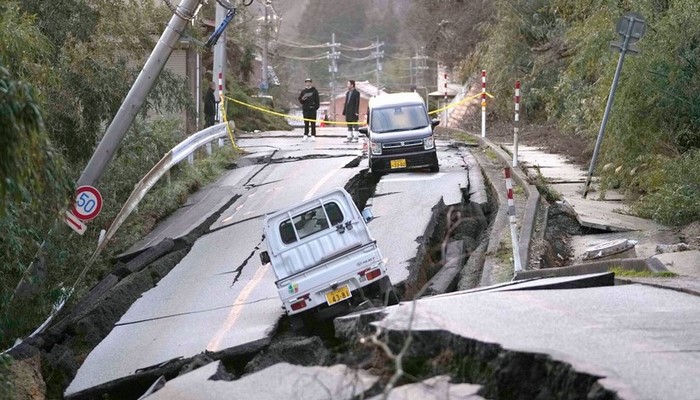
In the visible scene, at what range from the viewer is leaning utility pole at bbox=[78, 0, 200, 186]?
17344 millimetres

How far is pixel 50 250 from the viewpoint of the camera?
1584 cm

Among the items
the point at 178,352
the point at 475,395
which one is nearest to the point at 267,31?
the point at 178,352

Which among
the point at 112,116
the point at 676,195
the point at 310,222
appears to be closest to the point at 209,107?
the point at 112,116

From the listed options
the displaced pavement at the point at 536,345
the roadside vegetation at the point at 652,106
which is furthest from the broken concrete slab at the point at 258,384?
the roadside vegetation at the point at 652,106

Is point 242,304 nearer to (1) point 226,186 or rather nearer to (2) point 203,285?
(2) point 203,285

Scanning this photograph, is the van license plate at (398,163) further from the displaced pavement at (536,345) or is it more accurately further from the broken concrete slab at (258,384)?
the broken concrete slab at (258,384)

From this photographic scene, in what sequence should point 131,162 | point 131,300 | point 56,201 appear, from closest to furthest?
point 56,201, point 131,300, point 131,162

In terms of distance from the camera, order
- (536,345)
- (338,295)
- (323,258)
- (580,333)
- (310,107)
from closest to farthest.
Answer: (536,345), (580,333), (338,295), (323,258), (310,107)

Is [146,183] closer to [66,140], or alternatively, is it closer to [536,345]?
[66,140]

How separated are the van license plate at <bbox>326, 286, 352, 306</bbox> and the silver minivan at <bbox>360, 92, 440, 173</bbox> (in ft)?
38.4

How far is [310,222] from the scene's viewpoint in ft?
A: 44.8

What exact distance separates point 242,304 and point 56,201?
14.5 ft

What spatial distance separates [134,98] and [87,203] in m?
2.56

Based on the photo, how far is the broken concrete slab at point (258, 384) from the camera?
29.8 feet
